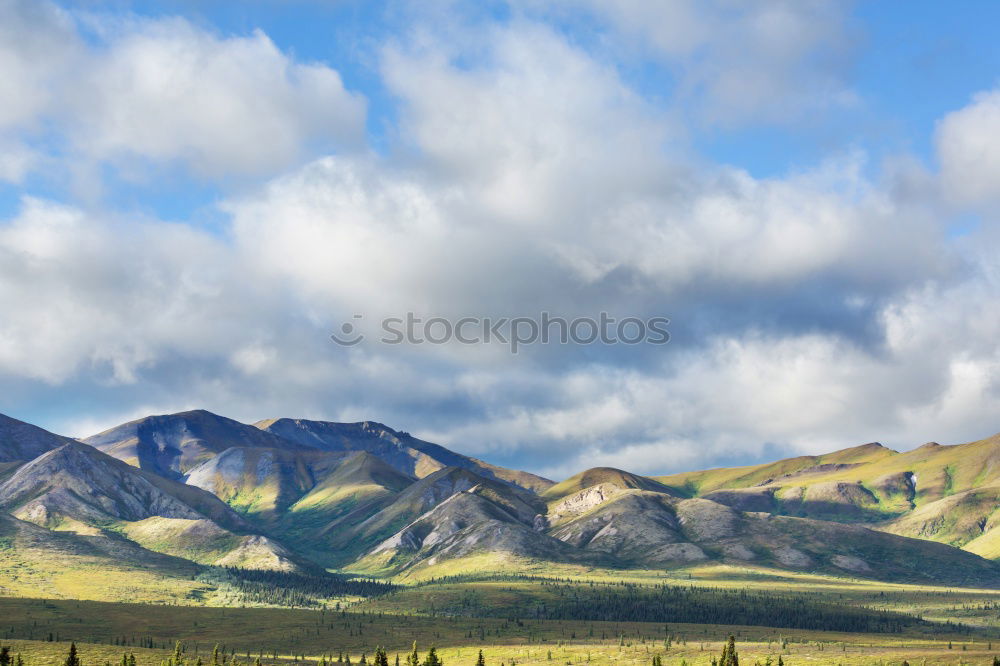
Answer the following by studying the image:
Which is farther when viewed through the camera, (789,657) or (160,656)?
(789,657)

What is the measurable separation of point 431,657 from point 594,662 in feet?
258

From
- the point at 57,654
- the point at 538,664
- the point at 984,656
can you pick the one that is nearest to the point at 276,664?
the point at 57,654

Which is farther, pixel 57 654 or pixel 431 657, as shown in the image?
pixel 57 654

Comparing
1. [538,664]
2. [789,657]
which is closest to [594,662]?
[538,664]

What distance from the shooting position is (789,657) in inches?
7623

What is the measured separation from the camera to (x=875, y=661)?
18700 cm

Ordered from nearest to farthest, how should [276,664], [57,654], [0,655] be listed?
[0,655]
[57,654]
[276,664]

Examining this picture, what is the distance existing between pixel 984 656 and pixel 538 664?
8824 centimetres

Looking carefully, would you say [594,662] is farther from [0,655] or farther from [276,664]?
[0,655]

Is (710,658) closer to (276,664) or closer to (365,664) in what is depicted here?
(365,664)

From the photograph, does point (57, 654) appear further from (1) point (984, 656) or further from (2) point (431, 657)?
(1) point (984, 656)

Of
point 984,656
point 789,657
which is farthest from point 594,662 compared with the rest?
point 984,656

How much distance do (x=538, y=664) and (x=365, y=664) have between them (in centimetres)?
3830

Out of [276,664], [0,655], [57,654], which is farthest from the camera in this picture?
[276,664]
